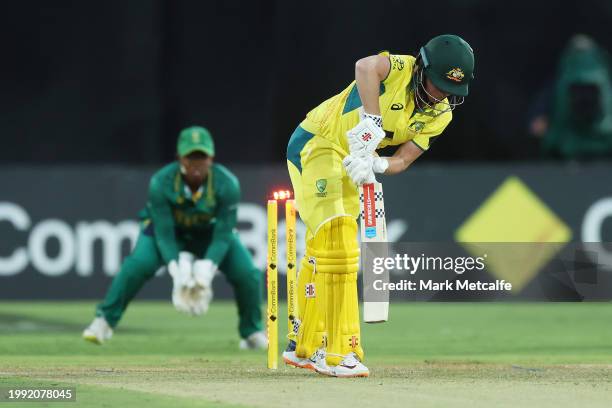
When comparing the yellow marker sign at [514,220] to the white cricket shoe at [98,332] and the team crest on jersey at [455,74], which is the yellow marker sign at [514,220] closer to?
the white cricket shoe at [98,332]

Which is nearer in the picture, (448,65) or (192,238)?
(448,65)

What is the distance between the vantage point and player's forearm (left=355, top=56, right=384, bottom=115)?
24.8 feet

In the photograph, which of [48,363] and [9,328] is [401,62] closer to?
[48,363]

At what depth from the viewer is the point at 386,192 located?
13.3m

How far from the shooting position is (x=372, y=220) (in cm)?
776

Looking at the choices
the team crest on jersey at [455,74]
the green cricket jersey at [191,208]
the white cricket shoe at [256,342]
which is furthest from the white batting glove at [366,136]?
the white cricket shoe at [256,342]

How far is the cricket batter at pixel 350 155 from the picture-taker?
758 cm

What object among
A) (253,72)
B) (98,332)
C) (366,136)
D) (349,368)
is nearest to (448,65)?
(366,136)

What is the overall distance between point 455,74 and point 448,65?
6cm

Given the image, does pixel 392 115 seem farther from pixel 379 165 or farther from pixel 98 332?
pixel 98 332

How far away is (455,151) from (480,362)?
5.10m

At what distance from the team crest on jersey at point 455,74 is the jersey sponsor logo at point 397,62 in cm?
28

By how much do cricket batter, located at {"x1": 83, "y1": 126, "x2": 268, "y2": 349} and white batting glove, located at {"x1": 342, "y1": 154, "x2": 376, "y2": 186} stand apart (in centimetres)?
220

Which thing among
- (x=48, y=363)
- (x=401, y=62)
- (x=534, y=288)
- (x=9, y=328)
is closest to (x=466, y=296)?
(x=534, y=288)
